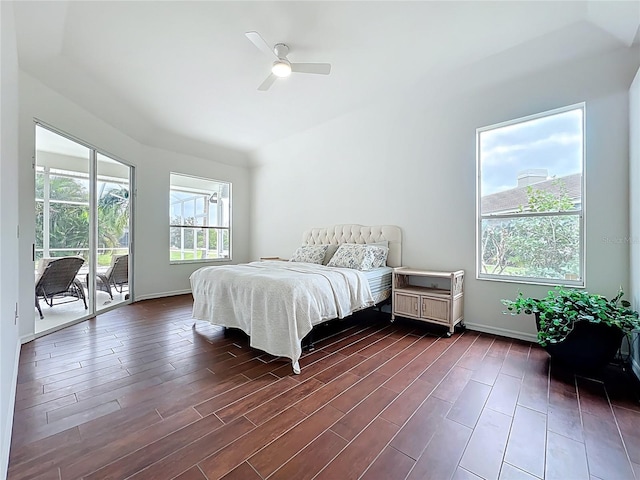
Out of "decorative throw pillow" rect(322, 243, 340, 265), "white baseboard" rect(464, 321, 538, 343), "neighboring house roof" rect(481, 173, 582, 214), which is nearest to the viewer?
"neighboring house roof" rect(481, 173, 582, 214)

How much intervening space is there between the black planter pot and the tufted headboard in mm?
2046

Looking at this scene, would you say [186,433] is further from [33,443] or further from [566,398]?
[566,398]

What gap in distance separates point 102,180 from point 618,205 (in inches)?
252

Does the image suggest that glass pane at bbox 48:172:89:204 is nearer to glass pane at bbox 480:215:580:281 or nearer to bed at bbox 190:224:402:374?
bed at bbox 190:224:402:374

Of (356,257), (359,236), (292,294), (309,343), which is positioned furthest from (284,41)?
(309,343)

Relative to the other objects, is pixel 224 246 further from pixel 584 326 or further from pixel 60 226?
pixel 584 326

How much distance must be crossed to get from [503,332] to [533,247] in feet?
3.42

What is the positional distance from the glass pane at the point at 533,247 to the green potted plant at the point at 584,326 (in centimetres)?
51

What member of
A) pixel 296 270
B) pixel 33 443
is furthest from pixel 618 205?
pixel 33 443

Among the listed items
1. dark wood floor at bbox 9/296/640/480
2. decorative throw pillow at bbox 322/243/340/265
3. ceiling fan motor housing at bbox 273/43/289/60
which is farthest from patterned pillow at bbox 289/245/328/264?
ceiling fan motor housing at bbox 273/43/289/60

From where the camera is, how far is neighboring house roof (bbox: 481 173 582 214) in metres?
2.93

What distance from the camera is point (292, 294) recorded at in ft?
8.17

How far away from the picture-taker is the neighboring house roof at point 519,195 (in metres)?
2.93

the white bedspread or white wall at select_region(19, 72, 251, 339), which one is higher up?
white wall at select_region(19, 72, 251, 339)
